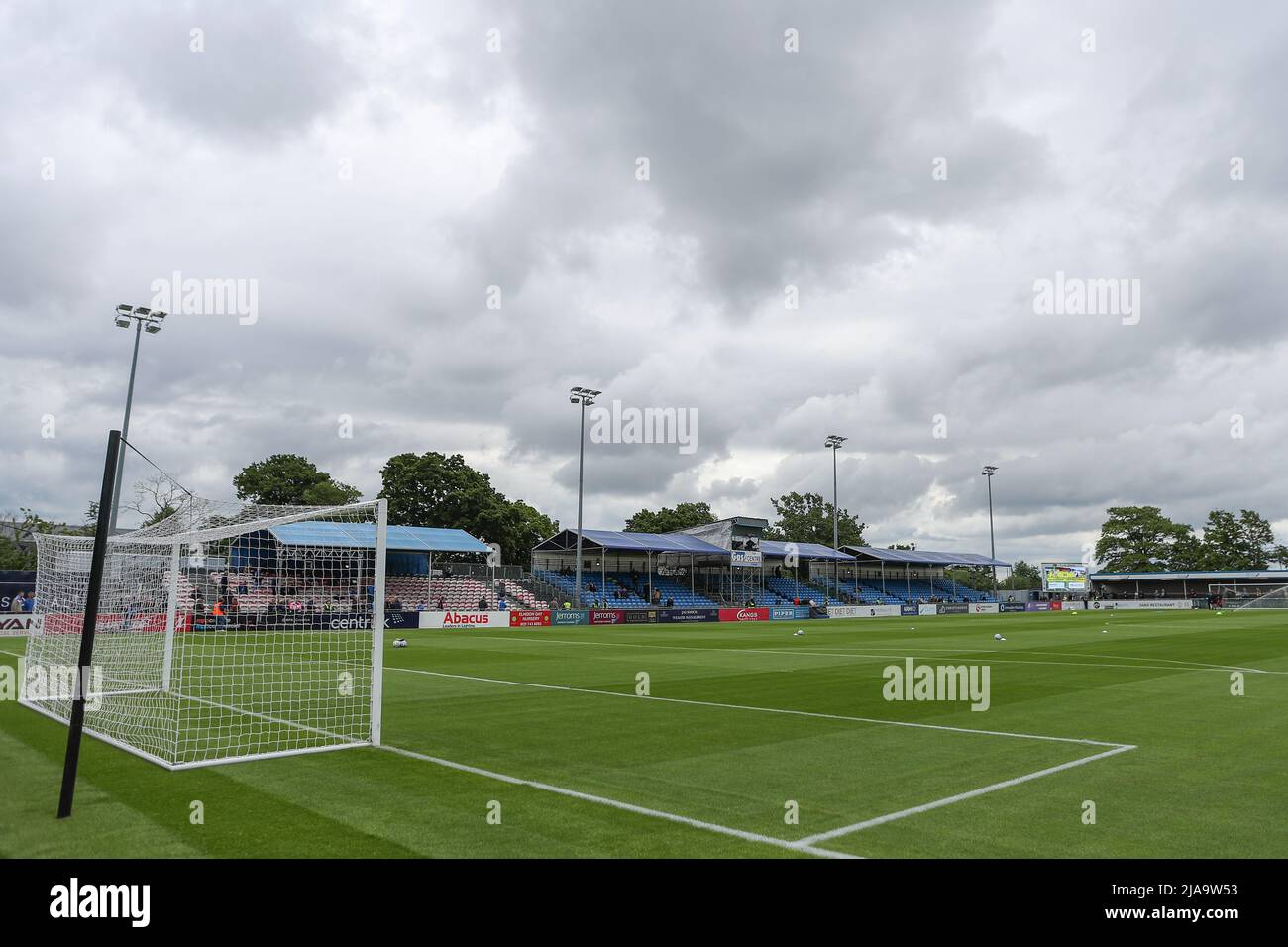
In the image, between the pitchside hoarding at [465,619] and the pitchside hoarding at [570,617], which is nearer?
the pitchside hoarding at [465,619]

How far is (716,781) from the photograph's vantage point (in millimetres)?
8695

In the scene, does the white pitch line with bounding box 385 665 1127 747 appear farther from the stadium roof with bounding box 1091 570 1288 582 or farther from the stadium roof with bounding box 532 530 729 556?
the stadium roof with bounding box 1091 570 1288 582

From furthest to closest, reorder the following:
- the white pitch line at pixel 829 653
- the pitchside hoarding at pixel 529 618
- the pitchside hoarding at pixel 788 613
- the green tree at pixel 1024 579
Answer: the green tree at pixel 1024 579
the pitchside hoarding at pixel 788 613
the pitchside hoarding at pixel 529 618
the white pitch line at pixel 829 653

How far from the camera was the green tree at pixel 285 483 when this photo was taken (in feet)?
263

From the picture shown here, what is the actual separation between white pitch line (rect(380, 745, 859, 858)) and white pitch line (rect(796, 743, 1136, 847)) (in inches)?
7.4

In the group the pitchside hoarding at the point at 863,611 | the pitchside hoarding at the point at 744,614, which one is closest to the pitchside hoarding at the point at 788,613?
the pitchside hoarding at the point at 744,614

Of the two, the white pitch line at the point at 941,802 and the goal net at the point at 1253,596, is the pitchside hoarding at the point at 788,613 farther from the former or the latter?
the white pitch line at the point at 941,802

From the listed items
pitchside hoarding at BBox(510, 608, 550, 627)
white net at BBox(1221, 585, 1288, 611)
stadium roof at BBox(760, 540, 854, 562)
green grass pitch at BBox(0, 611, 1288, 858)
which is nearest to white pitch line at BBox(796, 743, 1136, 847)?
green grass pitch at BBox(0, 611, 1288, 858)

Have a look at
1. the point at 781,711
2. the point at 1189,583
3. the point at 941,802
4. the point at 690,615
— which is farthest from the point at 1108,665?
the point at 1189,583

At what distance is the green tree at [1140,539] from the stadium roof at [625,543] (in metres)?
91.2

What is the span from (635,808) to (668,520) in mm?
98123

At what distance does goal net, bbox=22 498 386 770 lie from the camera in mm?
11023

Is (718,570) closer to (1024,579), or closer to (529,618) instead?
(529,618)
